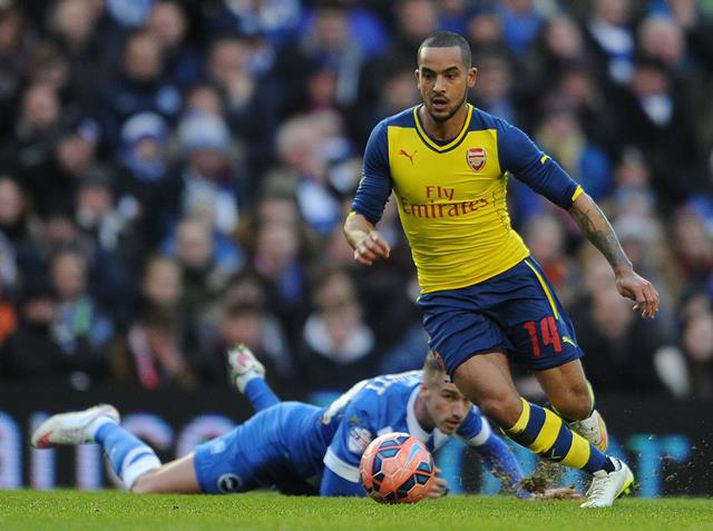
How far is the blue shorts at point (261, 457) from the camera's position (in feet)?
31.8

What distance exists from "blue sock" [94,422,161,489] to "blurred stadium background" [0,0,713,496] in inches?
47.4

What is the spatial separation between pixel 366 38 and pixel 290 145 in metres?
1.76

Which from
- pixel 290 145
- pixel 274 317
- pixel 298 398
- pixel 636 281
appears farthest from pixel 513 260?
pixel 290 145

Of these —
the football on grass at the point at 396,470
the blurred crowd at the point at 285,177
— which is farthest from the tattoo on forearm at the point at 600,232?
the blurred crowd at the point at 285,177

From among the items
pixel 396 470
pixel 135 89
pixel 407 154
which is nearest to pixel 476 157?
pixel 407 154

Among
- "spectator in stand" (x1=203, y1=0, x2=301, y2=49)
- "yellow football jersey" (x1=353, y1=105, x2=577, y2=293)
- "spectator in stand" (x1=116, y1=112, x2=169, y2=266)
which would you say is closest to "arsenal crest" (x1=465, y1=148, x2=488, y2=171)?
"yellow football jersey" (x1=353, y1=105, x2=577, y2=293)

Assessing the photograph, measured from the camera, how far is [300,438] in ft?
31.6

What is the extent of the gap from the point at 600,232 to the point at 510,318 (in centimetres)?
67

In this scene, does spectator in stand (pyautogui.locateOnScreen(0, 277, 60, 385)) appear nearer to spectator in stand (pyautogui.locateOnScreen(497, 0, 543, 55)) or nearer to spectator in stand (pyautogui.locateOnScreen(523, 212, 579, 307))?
spectator in stand (pyautogui.locateOnScreen(523, 212, 579, 307))

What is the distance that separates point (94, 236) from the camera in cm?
1270

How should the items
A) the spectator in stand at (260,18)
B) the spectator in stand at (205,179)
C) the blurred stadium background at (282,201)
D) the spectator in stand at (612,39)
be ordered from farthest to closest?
1. the spectator in stand at (612,39)
2. the spectator in stand at (260,18)
3. the spectator in stand at (205,179)
4. the blurred stadium background at (282,201)

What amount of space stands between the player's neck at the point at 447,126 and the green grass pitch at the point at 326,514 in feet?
6.25

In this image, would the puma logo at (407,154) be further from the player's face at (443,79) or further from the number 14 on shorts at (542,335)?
the number 14 on shorts at (542,335)

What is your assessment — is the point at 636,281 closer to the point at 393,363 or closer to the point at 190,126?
the point at 393,363
